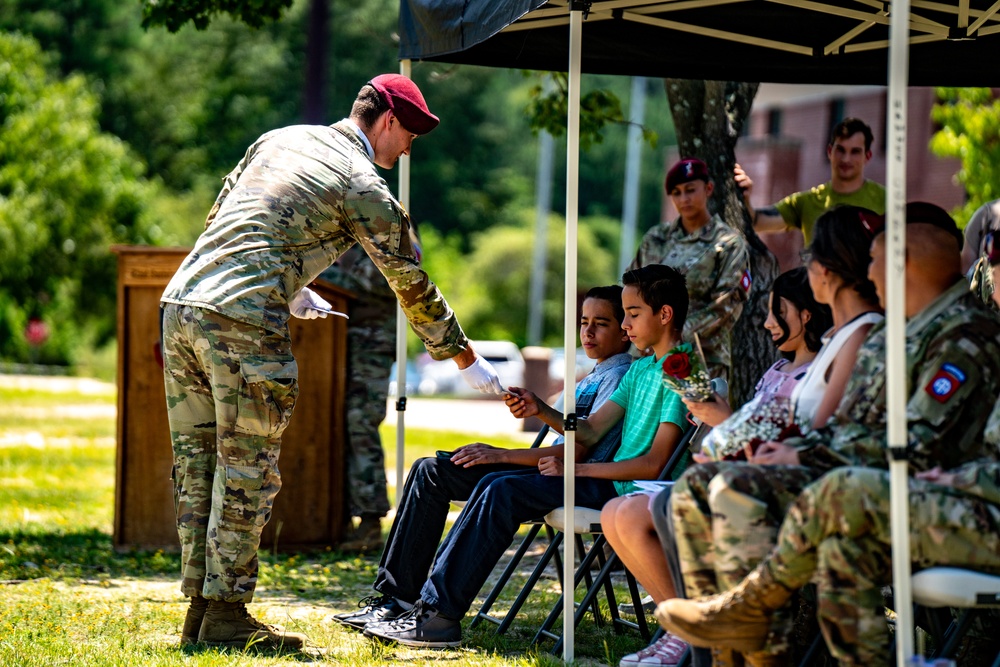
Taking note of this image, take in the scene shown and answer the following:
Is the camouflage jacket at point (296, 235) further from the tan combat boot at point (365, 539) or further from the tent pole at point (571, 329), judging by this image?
the tan combat boot at point (365, 539)

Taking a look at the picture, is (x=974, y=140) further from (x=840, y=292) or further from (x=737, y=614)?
(x=737, y=614)

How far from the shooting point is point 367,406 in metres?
8.12

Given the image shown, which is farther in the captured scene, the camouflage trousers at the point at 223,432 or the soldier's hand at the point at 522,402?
the soldier's hand at the point at 522,402

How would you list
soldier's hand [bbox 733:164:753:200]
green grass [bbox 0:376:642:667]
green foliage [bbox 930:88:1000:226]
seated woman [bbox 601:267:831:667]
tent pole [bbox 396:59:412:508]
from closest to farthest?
1. seated woman [bbox 601:267:831:667]
2. green grass [bbox 0:376:642:667]
3. tent pole [bbox 396:59:412:508]
4. soldier's hand [bbox 733:164:753:200]
5. green foliage [bbox 930:88:1000:226]

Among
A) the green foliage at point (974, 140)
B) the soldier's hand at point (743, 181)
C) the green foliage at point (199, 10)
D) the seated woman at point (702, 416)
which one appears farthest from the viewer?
the green foliage at point (974, 140)

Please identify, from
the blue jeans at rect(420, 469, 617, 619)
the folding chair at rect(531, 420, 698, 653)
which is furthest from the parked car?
the blue jeans at rect(420, 469, 617, 619)

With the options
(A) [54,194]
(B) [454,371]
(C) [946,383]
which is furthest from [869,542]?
(B) [454,371]

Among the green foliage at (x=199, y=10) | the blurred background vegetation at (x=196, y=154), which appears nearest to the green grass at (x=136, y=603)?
the green foliage at (x=199, y=10)

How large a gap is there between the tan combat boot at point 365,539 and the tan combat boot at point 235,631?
2.75m

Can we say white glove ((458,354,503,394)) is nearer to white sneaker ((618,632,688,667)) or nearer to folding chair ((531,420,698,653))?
folding chair ((531,420,698,653))

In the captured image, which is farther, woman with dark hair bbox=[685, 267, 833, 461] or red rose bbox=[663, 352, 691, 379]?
red rose bbox=[663, 352, 691, 379]

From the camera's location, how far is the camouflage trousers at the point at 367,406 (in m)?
8.09

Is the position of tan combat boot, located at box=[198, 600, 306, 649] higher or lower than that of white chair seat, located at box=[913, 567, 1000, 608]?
lower

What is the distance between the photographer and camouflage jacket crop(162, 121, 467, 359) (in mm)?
5074
